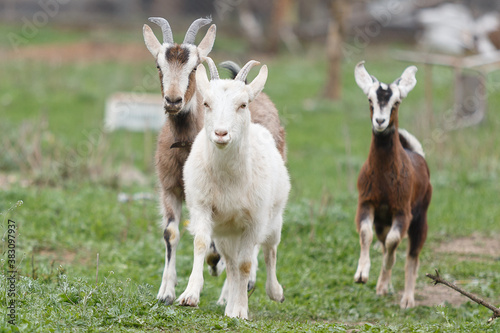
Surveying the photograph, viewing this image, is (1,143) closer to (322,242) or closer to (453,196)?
(322,242)

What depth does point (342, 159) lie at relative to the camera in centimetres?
1612

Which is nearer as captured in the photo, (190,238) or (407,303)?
(407,303)

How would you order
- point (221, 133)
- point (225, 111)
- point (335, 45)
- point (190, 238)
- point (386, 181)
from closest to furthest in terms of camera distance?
point (221, 133)
point (225, 111)
point (386, 181)
point (190, 238)
point (335, 45)

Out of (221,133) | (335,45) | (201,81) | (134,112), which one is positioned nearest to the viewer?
(221,133)

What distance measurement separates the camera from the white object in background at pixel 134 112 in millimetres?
17595

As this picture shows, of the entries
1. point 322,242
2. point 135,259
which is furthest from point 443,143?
point 135,259

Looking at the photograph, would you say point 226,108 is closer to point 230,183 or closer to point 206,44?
point 230,183

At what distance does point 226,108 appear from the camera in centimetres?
636

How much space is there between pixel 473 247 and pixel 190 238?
3713 mm

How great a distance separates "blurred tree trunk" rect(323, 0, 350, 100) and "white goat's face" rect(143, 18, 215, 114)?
14869mm

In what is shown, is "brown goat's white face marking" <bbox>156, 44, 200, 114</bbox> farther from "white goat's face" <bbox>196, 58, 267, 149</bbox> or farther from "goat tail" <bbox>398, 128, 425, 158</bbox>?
"goat tail" <bbox>398, 128, 425, 158</bbox>

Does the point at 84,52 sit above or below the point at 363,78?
above

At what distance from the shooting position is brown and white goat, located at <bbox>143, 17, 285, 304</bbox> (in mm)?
7250

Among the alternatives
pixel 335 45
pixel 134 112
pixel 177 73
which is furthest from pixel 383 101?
pixel 335 45
